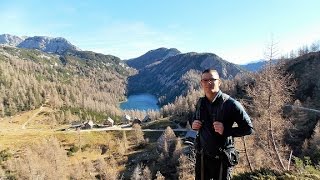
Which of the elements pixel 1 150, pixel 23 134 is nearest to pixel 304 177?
pixel 1 150

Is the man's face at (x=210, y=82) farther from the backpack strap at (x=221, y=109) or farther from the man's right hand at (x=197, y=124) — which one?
the man's right hand at (x=197, y=124)

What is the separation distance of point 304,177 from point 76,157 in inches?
5241

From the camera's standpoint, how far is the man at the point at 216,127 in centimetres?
877

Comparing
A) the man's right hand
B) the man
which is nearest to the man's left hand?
the man

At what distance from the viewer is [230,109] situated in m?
8.88

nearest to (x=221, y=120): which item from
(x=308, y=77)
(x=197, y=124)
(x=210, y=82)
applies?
(x=197, y=124)

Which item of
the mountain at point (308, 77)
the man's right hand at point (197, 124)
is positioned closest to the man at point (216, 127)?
the man's right hand at point (197, 124)

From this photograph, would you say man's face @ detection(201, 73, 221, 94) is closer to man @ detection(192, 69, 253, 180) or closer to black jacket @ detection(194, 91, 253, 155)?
man @ detection(192, 69, 253, 180)

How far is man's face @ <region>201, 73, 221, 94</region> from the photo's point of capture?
8930mm

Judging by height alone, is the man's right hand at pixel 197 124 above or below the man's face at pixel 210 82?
below

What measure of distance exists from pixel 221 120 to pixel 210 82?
99 cm

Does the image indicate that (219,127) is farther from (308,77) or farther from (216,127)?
(308,77)

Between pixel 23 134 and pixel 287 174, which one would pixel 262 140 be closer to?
pixel 287 174

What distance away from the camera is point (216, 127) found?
8734 mm
